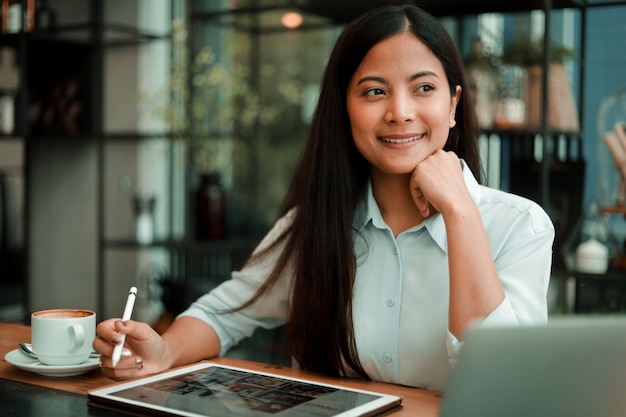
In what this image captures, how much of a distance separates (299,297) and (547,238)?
48 centimetres

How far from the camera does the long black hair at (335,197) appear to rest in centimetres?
164

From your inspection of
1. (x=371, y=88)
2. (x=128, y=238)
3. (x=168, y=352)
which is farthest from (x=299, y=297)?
(x=128, y=238)

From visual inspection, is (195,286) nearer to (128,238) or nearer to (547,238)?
(128,238)

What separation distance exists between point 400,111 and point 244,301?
1.73 feet

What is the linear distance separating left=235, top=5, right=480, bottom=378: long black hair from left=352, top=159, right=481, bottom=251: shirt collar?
0.09 ft

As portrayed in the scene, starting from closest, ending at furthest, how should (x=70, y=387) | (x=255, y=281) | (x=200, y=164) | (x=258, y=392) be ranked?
1. (x=258, y=392)
2. (x=70, y=387)
3. (x=255, y=281)
4. (x=200, y=164)

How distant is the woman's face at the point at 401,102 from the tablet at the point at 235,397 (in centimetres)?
50

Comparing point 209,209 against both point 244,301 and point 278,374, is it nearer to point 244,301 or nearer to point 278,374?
point 244,301

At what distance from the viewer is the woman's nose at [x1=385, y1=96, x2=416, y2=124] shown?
62.9 inches

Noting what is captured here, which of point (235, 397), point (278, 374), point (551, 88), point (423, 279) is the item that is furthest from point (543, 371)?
point (551, 88)

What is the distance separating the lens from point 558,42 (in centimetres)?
358

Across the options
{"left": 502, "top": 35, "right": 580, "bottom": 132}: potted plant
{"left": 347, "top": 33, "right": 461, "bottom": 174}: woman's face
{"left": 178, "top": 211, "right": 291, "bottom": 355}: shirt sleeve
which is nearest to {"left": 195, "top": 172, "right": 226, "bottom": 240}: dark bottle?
{"left": 502, "top": 35, "right": 580, "bottom": 132}: potted plant

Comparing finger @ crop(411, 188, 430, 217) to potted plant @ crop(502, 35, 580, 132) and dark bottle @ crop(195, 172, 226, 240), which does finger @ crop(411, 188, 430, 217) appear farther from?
dark bottle @ crop(195, 172, 226, 240)

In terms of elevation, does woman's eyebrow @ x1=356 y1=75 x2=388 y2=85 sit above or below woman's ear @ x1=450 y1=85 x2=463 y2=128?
above
